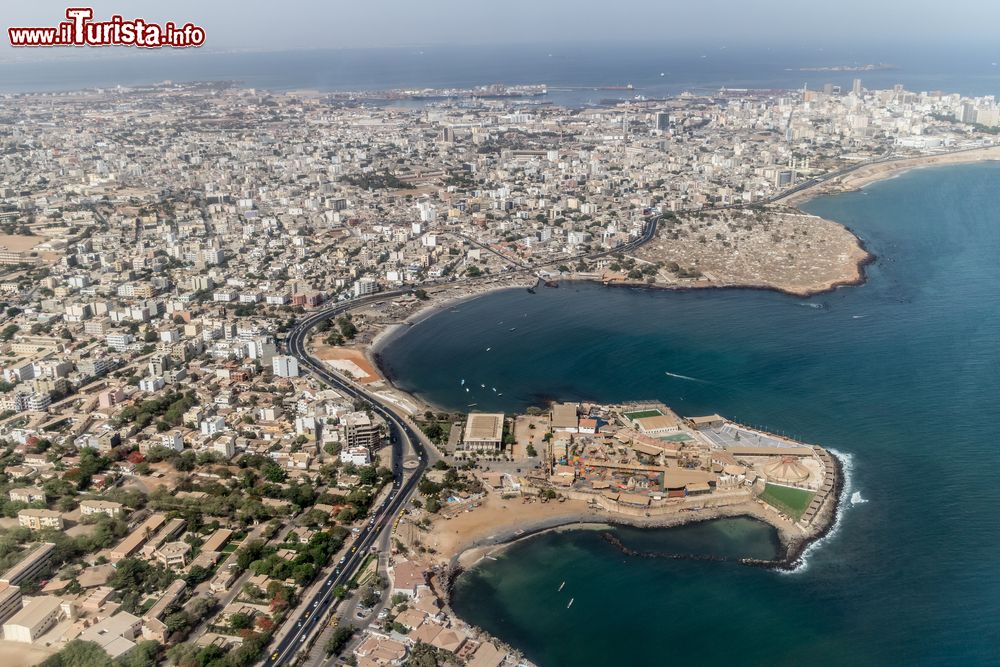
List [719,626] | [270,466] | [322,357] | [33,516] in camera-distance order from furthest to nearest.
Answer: [322,357], [270,466], [33,516], [719,626]

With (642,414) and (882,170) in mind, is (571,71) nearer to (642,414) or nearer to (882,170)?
(882,170)

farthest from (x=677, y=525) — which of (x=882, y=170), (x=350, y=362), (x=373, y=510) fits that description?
(x=882, y=170)

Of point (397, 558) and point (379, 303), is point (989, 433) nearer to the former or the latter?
point (397, 558)

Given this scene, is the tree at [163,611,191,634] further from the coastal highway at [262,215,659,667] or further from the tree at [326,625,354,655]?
the tree at [326,625,354,655]

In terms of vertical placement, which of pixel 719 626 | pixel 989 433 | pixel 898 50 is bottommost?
pixel 719 626

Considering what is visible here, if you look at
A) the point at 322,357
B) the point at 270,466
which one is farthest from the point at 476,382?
the point at 270,466

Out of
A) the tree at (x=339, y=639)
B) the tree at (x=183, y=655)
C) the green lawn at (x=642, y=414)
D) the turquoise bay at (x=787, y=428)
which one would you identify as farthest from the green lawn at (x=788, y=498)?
the tree at (x=183, y=655)
